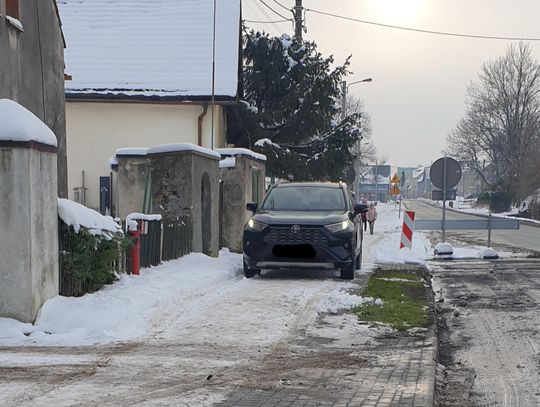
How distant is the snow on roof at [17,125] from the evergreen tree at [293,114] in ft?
56.8

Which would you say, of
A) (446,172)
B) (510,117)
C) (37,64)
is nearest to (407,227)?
(446,172)

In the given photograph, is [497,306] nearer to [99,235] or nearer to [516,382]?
[516,382]

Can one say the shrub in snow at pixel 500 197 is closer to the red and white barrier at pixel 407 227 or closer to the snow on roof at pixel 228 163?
the red and white barrier at pixel 407 227

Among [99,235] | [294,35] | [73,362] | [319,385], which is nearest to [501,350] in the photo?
[319,385]

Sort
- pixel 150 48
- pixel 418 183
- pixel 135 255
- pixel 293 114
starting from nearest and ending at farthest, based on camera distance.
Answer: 1. pixel 135 255
2. pixel 150 48
3. pixel 293 114
4. pixel 418 183

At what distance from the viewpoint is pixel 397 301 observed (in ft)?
29.9

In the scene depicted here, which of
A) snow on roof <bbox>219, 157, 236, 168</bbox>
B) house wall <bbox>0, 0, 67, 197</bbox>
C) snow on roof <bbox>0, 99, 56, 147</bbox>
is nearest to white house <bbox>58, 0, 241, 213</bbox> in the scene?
snow on roof <bbox>219, 157, 236, 168</bbox>

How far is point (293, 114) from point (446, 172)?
337 inches

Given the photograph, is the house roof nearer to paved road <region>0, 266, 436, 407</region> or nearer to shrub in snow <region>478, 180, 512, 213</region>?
paved road <region>0, 266, 436, 407</region>

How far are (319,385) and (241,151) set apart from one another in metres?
10.9

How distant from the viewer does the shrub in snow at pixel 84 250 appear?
313 inches

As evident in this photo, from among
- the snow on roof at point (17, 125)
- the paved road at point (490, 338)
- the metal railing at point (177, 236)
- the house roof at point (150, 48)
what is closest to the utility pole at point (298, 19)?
the house roof at point (150, 48)

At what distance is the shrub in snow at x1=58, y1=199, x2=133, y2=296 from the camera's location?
7.96 metres

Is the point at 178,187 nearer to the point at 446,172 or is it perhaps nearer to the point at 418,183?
the point at 446,172
